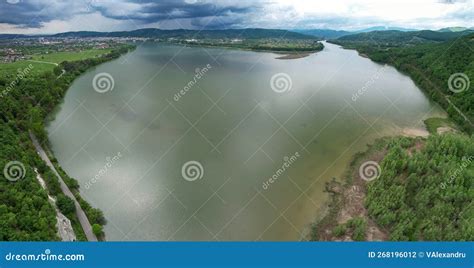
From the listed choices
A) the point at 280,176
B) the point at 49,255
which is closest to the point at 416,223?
the point at 280,176

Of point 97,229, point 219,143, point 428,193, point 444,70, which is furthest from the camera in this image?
point 444,70

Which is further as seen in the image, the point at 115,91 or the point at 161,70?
the point at 161,70

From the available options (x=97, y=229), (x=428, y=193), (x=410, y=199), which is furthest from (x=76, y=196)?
(x=428, y=193)

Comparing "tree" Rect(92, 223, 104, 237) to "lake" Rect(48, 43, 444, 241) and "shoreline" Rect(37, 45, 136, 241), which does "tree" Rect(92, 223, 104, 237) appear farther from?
"lake" Rect(48, 43, 444, 241)

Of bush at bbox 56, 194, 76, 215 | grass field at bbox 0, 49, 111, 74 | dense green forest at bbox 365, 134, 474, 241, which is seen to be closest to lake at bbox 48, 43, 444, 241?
bush at bbox 56, 194, 76, 215

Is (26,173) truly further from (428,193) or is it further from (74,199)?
(428,193)

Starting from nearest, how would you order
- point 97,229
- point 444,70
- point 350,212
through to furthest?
point 97,229 → point 350,212 → point 444,70

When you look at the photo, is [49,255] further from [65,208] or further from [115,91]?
[115,91]
